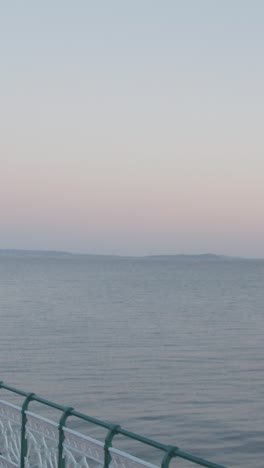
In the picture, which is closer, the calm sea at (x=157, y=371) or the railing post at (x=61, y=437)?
the railing post at (x=61, y=437)

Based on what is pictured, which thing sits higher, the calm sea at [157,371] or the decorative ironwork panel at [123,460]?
the calm sea at [157,371]

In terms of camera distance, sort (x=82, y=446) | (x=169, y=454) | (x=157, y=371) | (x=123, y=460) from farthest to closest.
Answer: (x=157, y=371) → (x=82, y=446) → (x=123, y=460) → (x=169, y=454)

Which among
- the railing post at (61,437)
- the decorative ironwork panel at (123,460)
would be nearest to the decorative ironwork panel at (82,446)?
the railing post at (61,437)

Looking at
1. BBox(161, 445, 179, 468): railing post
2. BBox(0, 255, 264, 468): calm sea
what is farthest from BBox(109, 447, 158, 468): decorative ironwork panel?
BBox(0, 255, 264, 468): calm sea

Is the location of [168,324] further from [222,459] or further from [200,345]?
[222,459]

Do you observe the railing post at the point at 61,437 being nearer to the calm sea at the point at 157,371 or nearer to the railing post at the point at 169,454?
the railing post at the point at 169,454

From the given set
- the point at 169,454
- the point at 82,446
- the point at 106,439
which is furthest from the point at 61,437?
the point at 169,454

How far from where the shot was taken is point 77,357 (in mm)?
32375

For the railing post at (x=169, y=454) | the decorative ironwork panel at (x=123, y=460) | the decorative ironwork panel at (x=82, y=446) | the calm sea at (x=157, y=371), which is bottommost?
the railing post at (x=169, y=454)

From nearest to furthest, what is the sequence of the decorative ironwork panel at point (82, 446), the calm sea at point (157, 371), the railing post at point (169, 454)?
the railing post at point (169, 454) → the decorative ironwork panel at point (82, 446) → the calm sea at point (157, 371)

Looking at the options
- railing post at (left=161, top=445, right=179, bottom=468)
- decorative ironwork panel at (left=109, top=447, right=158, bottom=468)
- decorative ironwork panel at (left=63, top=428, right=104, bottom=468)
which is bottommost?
railing post at (left=161, top=445, right=179, bottom=468)

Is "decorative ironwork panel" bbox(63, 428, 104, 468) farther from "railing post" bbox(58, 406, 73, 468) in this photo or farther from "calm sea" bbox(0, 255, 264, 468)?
"calm sea" bbox(0, 255, 264, 468)

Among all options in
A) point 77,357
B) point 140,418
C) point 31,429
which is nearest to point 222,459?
point 140,418

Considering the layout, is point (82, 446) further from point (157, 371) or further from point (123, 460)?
point (157, 371)
